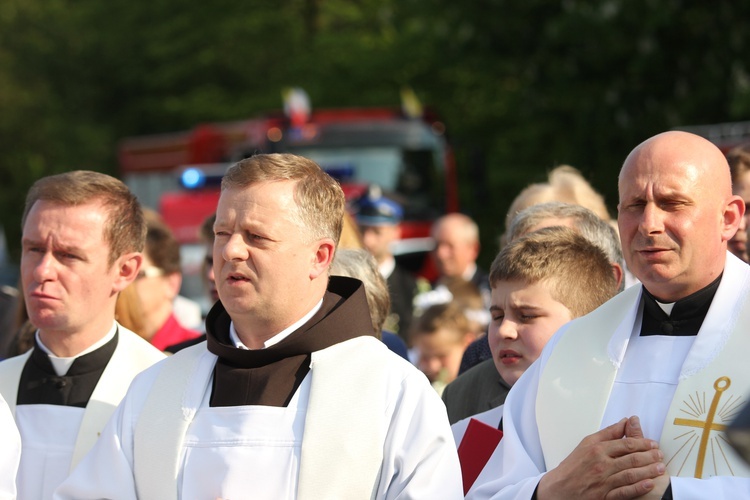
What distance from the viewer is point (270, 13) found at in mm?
26203

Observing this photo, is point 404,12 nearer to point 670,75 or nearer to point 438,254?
point 670,75

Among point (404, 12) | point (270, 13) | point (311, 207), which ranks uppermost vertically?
point (270, 13)

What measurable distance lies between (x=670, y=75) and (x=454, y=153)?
3472 millimetres

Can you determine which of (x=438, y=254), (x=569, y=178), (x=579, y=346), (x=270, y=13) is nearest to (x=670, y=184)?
(x=579, y=346)

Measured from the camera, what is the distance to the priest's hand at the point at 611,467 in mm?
3344

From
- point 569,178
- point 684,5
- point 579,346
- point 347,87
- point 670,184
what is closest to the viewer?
point 670,184

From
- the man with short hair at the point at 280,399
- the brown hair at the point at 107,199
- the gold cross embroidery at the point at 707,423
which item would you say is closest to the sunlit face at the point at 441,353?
the brown hair at the point at 107,199

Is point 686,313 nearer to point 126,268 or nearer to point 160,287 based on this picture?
point 126,268

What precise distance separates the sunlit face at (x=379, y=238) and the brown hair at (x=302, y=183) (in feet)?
16.9

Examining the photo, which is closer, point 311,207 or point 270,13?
point 311,207

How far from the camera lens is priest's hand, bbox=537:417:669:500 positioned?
334cm

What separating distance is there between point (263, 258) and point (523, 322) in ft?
3.84

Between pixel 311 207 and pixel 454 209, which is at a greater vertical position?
pixel 454 209

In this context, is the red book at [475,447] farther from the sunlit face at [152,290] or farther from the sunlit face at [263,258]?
the sunlit face at [152,290]
